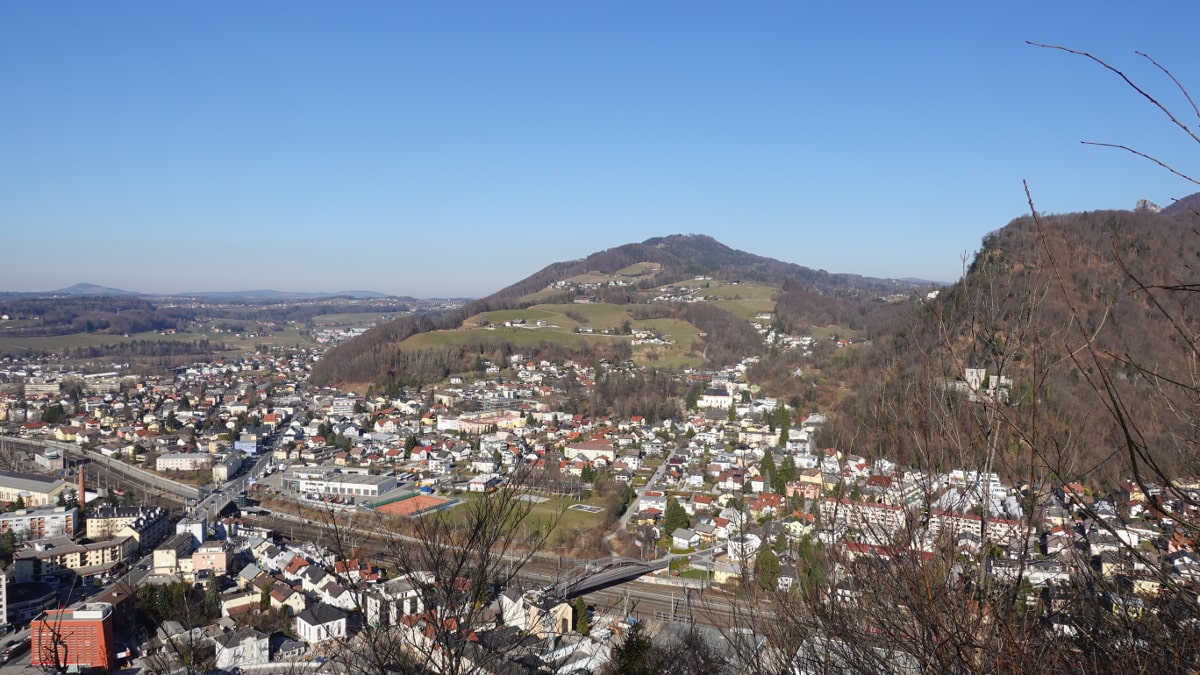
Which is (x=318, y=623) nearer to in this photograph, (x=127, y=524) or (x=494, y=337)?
(x=127, y=524)

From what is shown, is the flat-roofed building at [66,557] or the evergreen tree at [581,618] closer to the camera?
the evergreen tree at [581,618]

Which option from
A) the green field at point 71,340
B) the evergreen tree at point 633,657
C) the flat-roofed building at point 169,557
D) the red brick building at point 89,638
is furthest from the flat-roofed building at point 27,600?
the green field at point 71,340

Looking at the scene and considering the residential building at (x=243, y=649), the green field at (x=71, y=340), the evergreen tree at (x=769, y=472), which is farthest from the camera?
the green field at (x=71, y=340)

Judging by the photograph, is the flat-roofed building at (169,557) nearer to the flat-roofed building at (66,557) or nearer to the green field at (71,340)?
the flat-roofed building at (66,557)

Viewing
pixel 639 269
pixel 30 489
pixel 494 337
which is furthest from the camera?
pixel 639 269

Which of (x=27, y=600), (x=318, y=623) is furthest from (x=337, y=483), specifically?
(x=318, y=623)

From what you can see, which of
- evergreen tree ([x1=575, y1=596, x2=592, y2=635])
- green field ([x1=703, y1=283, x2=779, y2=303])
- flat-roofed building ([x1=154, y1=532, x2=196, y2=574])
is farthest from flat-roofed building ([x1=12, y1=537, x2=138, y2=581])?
green field ([x1=703, y1=283, x2=779, y2=303])

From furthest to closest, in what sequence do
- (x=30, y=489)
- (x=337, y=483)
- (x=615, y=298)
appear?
(x=615, y=298)
(x=337, y=483)
(x=30, y=489)

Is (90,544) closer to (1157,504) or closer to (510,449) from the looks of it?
(510,449)

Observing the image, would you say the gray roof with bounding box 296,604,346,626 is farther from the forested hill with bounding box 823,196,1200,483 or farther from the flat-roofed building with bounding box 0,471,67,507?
the flat-roofed building with bounding box 0,471,67,507
